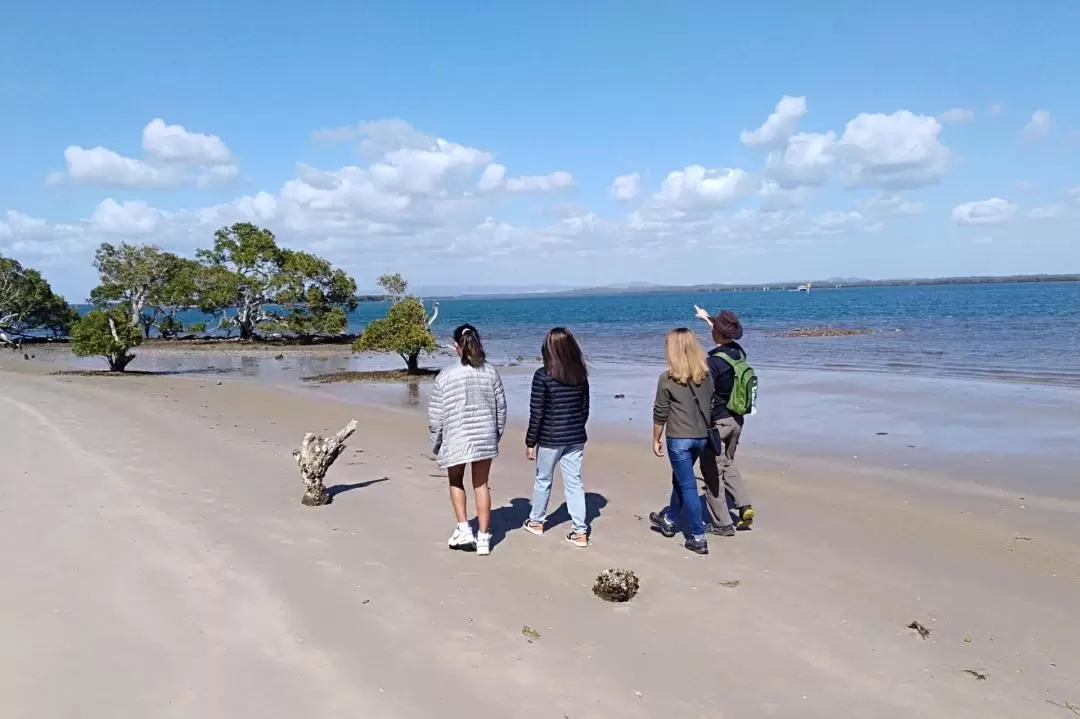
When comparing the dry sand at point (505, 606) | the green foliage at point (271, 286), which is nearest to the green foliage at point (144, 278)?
the green foliage at point (271, 286)

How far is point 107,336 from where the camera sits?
77.4 feet

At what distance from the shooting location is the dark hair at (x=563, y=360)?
584cm

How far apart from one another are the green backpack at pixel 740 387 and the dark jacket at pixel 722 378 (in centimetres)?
3

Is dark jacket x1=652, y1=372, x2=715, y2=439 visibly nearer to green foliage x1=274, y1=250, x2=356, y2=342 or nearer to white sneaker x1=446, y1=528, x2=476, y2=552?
white sneaker x1=446, y1=528, x2=476, y2=552

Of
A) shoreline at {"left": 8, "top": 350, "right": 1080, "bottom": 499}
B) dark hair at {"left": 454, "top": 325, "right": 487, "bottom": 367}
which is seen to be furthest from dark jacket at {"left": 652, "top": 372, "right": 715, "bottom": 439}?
shoreline at {"left": 8, "top": 350, "right": 1080, "bottom": 499}

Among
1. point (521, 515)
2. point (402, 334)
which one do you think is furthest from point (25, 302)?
point (521, 515)

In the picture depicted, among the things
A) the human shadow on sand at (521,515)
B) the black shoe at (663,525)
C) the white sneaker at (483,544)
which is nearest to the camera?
the white sneaker at (483,544)

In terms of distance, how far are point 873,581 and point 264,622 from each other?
13.9ft

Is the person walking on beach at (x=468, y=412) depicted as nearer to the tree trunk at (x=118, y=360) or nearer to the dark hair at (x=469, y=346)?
the dark hair at (x=469, y=346)

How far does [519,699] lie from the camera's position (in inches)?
147

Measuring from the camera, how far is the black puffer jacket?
5930 millimetres

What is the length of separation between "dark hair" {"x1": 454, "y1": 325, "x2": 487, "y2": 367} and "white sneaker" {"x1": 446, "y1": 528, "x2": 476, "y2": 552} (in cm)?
134

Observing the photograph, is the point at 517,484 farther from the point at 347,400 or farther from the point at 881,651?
the point at 347,400

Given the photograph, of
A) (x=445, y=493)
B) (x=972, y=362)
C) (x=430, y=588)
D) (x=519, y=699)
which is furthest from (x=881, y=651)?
(x=972, y=362)
